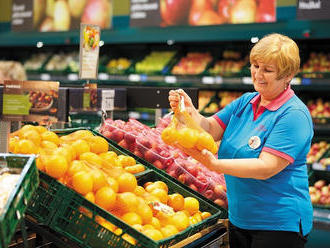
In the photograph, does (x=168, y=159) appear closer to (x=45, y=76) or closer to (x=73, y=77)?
(x=73, y=77)

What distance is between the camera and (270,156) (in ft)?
6.53

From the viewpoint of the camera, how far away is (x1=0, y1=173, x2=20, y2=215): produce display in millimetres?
1486

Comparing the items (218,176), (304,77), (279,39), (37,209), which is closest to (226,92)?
(304,77)

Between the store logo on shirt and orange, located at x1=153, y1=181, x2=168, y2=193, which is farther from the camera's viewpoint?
orange, located at x1=153, y1=181, x2=168, y2=193

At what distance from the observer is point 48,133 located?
2236 millimetres

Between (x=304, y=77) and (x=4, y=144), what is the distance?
13.6ft

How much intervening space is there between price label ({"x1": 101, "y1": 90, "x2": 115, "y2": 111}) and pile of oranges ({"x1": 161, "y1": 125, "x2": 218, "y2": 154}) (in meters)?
1.12

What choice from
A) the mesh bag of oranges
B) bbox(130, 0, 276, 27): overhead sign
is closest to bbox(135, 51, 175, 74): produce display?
bbox(130, 0, 276, 27): overhead sign

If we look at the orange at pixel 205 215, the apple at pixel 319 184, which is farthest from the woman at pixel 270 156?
the apple at pixel 319 184

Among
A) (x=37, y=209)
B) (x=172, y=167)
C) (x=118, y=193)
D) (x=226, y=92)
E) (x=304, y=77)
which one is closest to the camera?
(x=37, y=209)

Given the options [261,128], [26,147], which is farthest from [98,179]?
[261,128]

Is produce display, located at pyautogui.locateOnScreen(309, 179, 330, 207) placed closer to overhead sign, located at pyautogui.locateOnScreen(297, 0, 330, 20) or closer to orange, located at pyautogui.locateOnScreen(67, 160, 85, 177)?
overhead sign, located at pyautogui.locateOnScreen(297, 0, 330, 20)

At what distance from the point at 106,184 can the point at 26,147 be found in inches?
15.4

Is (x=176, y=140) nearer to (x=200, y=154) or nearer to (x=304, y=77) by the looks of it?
(x=200, y=154)
